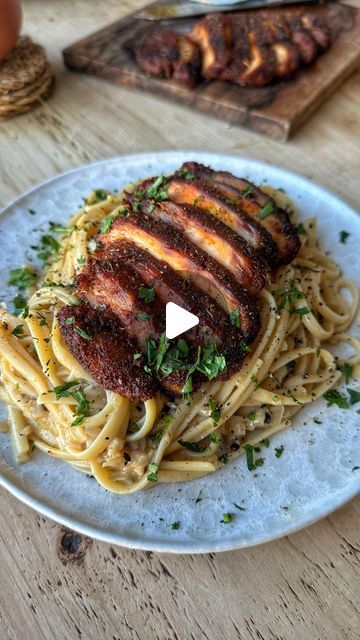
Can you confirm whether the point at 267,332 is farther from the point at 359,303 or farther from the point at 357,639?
the point at 357,639

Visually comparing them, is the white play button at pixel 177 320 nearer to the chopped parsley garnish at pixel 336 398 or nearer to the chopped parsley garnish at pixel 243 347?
the chopped parsley garnish at pixel 243 347

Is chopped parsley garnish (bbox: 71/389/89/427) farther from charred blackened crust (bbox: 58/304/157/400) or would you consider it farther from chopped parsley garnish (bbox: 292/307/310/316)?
chopped parsley garnish (bbox: 292/307/310/316)

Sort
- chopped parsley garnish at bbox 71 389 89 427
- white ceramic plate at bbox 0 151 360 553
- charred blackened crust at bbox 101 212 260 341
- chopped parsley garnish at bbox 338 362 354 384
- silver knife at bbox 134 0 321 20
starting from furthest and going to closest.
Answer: silver knife at bbox 134 0 321 20 → chopped parsley garnish at bbox 338 362 354 384 → charred blackened crust at bbox 101 212 260 341 → chopped parsley garnish at bbox 71 389 89 427 → white ceramic plate at bbox 0 151 360 553

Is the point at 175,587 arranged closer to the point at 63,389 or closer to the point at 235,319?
the point at 63,389

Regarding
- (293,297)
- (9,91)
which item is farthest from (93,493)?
(9,91)

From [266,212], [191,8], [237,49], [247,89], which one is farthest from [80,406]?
[191,8]

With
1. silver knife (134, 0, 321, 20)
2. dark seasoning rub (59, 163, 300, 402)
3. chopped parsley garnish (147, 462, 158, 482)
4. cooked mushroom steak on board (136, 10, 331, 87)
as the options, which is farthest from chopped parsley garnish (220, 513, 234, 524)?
silver knife (134, 0, 321, 20)
